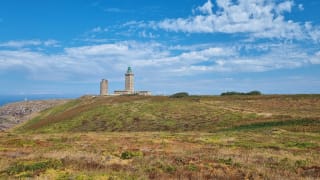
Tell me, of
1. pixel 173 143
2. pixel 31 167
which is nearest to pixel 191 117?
pixel 173 143

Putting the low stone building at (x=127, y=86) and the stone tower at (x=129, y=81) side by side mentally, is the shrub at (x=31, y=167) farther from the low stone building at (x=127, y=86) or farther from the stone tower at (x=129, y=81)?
the stone tower at (x=129, y=81)

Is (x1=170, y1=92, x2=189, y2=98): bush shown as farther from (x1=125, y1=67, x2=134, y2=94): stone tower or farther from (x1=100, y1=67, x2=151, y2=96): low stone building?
(x1=125, y1=67, x2=134, y2=94): stone tower

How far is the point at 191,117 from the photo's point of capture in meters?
64.2

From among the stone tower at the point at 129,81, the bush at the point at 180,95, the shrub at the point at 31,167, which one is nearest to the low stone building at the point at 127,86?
the stone tower at the point at 129,81

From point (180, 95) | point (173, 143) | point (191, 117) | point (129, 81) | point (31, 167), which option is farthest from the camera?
point (129, 81)

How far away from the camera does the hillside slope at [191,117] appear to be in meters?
53.9

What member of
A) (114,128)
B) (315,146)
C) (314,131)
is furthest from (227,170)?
(114,128)

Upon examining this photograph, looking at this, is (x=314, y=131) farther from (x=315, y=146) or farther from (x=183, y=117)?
(x=183, y=117)

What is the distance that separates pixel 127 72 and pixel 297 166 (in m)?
116

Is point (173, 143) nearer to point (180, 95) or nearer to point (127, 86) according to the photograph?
point (180, 95)

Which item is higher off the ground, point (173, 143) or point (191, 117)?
point (191, 117)

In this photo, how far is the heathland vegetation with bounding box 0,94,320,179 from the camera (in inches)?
653

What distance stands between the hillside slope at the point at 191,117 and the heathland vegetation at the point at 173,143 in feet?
0.54

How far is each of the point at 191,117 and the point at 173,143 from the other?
3219 centimetres
